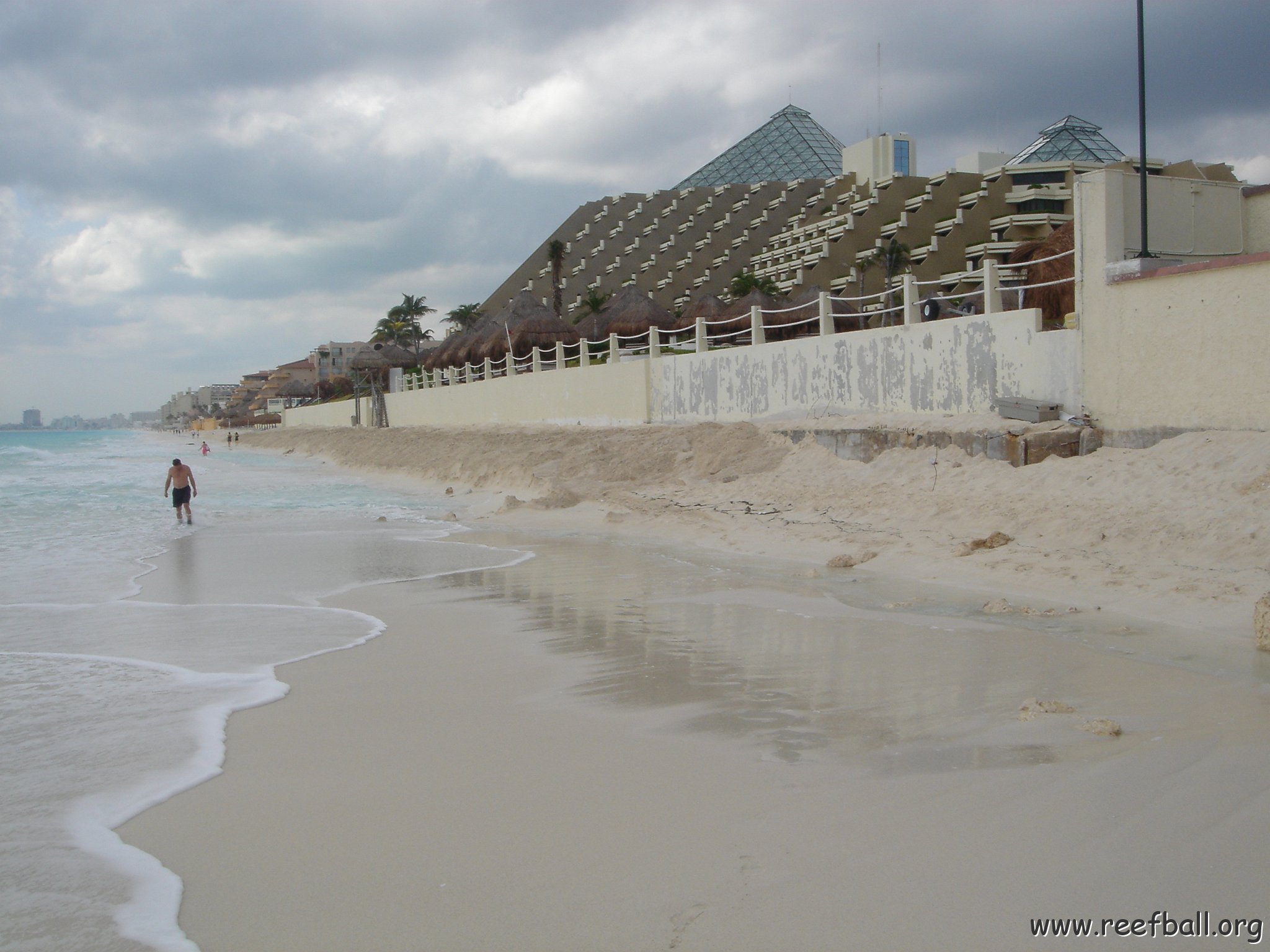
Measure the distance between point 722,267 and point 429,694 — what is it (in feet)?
227

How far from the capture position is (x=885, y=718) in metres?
4.18

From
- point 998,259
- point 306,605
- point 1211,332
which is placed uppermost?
point 998,259

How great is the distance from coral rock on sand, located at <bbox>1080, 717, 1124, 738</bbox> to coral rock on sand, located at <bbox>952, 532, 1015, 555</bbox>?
4325mm

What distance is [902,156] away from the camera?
74625mm

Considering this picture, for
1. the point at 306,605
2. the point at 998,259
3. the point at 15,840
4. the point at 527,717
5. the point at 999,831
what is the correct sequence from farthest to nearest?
the point at 998,259 → the point at 306,605 → the point at 527,717 → the point at 15,840 → the point at 999,831

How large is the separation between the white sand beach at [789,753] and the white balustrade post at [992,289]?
3.01 m

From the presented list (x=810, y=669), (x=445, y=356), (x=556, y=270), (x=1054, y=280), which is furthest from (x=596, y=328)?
(x=556, y=270)

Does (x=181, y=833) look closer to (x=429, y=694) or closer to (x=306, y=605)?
(x=429, y=694)

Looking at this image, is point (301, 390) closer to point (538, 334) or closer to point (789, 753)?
point (538, 334)

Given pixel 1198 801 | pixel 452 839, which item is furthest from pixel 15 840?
pixel 1198 801

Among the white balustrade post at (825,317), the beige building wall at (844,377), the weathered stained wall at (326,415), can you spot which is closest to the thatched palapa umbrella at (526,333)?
the beige building wall at (844,377)

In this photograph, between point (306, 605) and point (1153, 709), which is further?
point (306, 605)

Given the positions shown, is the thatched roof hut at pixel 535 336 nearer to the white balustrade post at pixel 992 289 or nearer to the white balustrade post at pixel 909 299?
the white balustrade post at pixel 909 299

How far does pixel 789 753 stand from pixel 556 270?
68.9 meters
